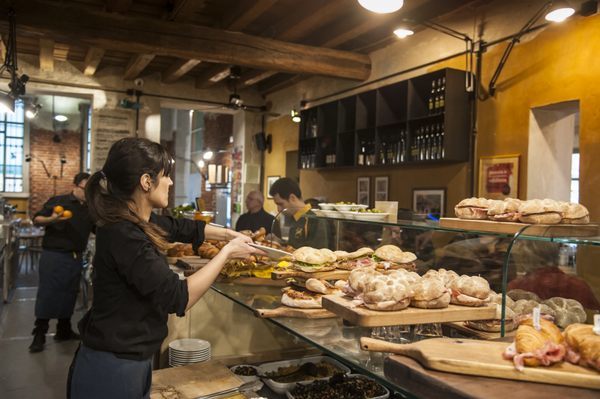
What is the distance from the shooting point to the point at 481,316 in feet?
5.48

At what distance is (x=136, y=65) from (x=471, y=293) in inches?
282

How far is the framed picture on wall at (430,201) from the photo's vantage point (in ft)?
18.3

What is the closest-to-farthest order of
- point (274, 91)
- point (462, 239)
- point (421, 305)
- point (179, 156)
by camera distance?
point (421, 305) → point (462, 239) → point (274, 91) → point (179, 156)

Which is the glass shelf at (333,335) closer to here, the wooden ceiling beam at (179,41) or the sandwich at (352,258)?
the sandwich at (352,258)

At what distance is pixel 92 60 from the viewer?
25.3 feet

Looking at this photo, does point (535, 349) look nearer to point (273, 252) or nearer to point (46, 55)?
point (273, 252)

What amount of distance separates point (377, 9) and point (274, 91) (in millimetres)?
6039

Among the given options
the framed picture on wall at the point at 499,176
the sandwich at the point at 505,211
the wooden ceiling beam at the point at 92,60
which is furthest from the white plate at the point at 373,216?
the wooden ceiling beam at the point at 92,60

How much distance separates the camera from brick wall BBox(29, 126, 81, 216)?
16.3m

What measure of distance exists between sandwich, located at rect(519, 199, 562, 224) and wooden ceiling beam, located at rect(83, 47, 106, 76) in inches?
265

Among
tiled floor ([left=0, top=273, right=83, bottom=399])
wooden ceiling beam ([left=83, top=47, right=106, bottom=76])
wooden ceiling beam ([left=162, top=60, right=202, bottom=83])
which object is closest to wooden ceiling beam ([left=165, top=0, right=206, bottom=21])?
wooden ceiling beam ([left=162, top=60, right=202, bottom=83])

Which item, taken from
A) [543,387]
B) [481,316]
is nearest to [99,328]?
[481,316]

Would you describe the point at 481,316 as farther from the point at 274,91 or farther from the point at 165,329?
the point at 274,91

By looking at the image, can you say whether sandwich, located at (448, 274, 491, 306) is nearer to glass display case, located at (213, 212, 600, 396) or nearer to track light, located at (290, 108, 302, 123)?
glass display case, located at (213, 212, 600, 396)
